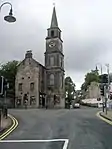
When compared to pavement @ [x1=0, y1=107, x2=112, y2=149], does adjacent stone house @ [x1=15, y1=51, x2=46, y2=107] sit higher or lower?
higher

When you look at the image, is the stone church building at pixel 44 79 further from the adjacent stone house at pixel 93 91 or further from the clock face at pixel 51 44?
the adjacent stone house at pixel 93 91

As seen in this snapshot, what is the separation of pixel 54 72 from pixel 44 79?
3.34 meters

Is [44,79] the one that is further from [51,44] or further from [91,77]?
[91,77]

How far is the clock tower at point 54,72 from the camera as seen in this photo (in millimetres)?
86125

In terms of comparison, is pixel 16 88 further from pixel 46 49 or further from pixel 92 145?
pixel 92 145

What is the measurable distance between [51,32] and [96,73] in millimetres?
50428

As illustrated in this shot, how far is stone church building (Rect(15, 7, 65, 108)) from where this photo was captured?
82.1 metres

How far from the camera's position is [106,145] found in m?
13.7

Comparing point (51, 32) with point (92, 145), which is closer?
point (92, 145)

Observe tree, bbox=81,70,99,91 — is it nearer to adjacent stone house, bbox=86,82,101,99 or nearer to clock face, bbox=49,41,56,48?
adjacent stone house, bbox=86,82,101,99

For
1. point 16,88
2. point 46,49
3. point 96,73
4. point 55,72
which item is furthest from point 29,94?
point 96,73

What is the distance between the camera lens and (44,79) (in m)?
87.4

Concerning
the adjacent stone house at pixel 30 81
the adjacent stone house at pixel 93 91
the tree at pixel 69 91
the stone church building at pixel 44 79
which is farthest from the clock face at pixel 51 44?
the adjacent stone house at pixel 93 91

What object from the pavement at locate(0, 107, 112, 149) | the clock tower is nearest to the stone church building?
the clock tower
